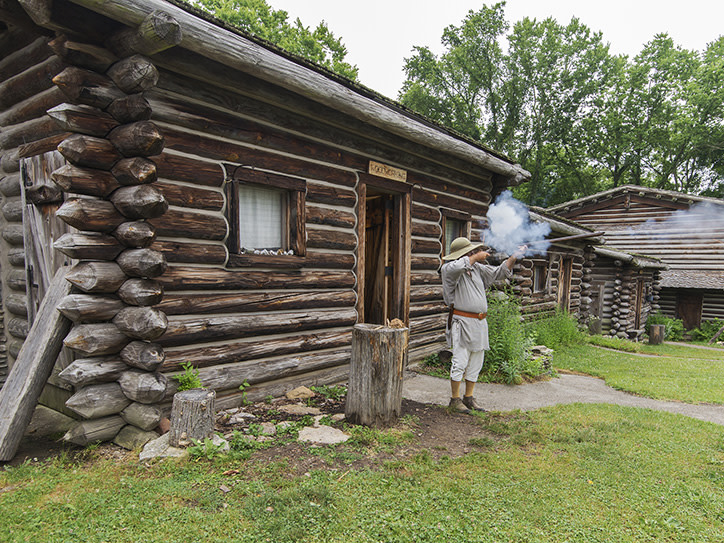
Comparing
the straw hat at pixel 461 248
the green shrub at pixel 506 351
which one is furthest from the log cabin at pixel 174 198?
the green shrub at pixel 506 351

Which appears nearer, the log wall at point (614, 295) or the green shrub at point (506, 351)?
the green shrub at point (506, 351)

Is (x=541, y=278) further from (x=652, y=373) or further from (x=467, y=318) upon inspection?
(x=467, y=318)

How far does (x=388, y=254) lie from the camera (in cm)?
729

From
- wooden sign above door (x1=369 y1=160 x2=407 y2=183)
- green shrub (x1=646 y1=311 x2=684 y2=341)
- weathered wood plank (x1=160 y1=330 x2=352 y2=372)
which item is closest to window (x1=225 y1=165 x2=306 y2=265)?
weathered wood plank (x1=160 y1=330 x2=352 y2=372)

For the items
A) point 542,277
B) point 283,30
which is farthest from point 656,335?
point 283,30

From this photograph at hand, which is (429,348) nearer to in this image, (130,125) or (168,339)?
(168,339)

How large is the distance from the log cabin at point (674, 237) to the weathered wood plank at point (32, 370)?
63.8 ft

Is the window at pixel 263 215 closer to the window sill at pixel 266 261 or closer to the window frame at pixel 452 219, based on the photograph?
the window sill at pixel 266 261

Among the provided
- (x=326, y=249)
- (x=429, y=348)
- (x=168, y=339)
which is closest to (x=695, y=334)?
(x=429, y=348)

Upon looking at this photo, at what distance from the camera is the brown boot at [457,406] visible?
5.01m

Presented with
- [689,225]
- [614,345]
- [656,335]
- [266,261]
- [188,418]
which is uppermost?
[689,225]

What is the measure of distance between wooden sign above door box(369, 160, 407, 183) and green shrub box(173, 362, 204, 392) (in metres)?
3.66

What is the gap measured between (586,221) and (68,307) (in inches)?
913

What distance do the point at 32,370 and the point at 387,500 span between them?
10.0 feet
